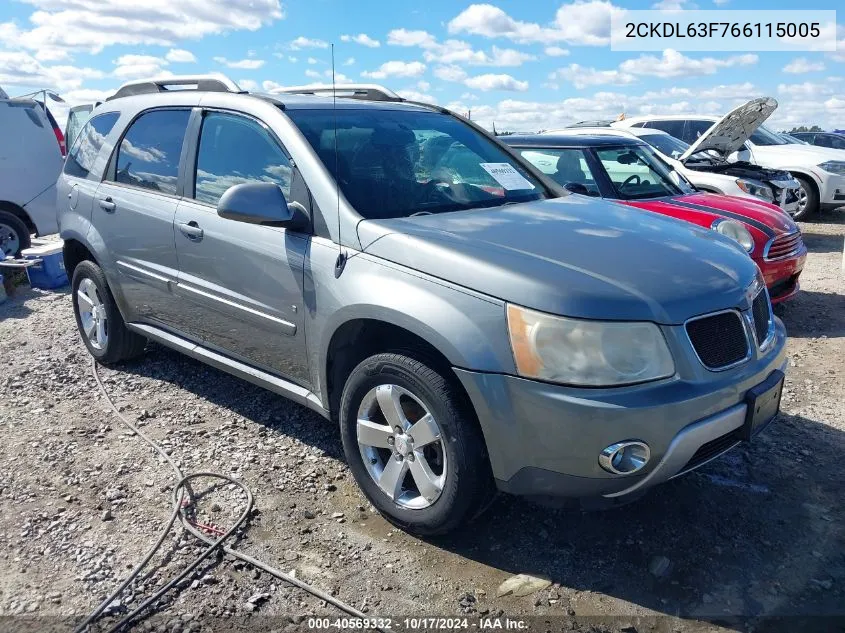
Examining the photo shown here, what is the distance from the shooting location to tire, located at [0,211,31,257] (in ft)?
27.9

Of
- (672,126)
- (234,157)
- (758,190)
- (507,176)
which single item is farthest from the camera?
(672,126)

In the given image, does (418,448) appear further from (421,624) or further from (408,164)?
(408,164)

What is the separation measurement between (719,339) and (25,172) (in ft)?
28.1

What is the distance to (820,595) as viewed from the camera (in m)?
2.65

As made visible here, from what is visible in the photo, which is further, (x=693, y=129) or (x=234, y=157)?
(x=693, y=129)

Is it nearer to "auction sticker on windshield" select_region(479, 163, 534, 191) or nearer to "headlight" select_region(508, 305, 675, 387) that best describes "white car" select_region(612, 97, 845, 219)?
"auction sticker on windshield" select_region(479, 163, 534, 191)

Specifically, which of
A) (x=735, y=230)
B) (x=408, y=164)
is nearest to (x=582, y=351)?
(x=408, y=164)

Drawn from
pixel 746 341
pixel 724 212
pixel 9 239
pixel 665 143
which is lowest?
pixel 9 239

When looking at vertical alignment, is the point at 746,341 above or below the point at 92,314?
above

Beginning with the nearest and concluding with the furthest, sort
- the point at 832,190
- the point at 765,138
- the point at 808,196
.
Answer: the point at 832,190
the point at 808,196
the point at 765,138

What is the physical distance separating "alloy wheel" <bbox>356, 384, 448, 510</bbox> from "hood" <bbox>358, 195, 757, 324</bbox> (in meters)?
0.56

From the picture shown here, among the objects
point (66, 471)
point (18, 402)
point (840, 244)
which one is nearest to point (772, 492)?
point (66, 471)

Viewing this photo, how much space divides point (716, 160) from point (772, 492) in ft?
24.0

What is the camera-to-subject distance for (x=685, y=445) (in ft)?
8.16
